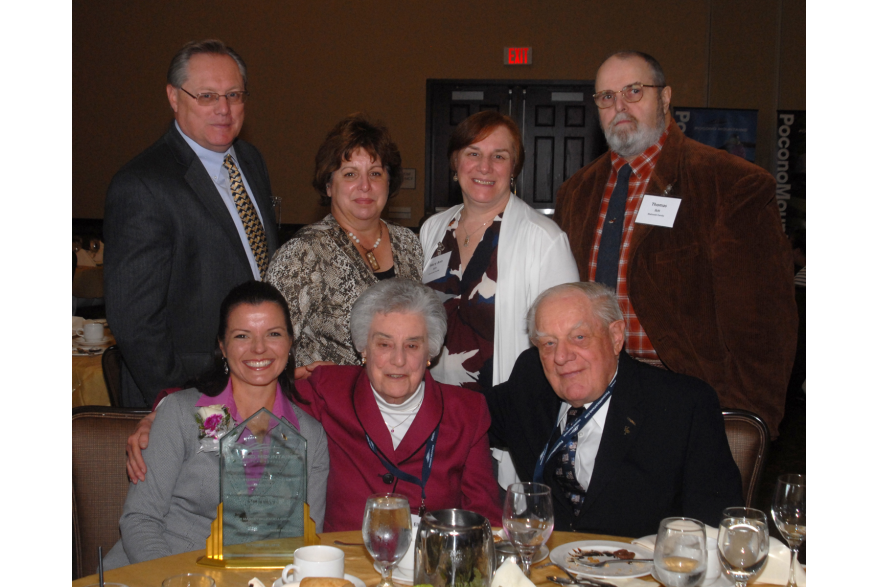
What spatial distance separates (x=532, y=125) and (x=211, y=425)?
699 centimetres

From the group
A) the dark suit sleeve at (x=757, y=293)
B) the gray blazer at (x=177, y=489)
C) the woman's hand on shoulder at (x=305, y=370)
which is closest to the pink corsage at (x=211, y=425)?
the gray blazer at (x=177, y=489)

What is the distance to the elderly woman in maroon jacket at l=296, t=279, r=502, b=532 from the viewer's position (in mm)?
2217

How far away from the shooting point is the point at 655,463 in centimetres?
210

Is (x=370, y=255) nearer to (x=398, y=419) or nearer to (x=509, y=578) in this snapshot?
(x=398, y=419)

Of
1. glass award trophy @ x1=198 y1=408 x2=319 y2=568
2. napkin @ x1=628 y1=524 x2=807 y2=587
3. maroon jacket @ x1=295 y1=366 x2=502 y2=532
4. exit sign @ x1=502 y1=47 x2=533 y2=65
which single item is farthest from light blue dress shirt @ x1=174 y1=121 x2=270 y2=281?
exit sign @ x1=502 y1=47 x2=533 y2=65

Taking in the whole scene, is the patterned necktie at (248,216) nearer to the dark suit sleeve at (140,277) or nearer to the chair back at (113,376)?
the dark suit sleeve at (140,277)

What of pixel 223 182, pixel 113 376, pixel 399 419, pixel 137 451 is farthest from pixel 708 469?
pixel 113 376

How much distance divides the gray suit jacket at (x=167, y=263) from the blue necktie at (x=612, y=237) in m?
1.37

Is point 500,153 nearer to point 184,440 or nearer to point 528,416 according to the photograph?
point 528,416

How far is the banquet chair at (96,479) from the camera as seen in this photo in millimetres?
2207

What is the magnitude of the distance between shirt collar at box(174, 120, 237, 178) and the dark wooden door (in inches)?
221

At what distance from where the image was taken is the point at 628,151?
3035 millimetres
